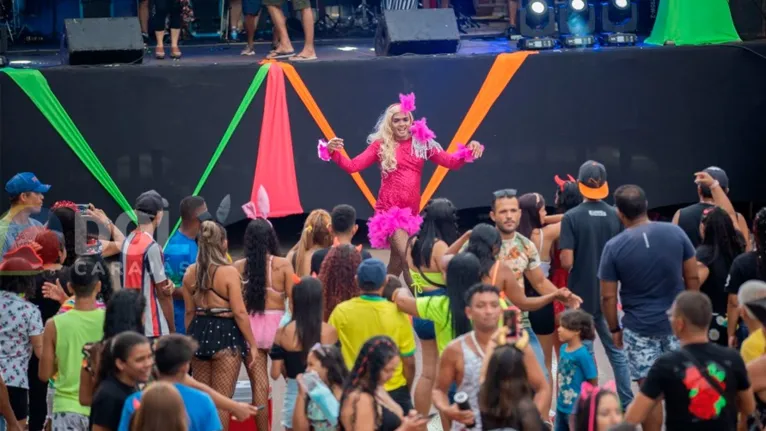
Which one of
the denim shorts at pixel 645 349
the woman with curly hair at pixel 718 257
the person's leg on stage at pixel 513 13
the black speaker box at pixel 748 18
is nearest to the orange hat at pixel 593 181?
the woman with curly hair at pixel 718 257

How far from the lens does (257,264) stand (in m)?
7.01

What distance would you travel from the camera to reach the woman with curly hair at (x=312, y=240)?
7.29m

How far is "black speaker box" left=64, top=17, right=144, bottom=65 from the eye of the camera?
11477 mm

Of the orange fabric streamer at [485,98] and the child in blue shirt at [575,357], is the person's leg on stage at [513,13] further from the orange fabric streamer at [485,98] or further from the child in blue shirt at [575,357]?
the child in blue shirt at [575,357]

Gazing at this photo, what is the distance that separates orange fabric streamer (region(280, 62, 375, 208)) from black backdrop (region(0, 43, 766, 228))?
0.06 metres

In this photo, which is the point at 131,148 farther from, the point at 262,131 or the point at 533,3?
the point at 533,3

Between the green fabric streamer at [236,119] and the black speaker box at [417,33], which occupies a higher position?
the black speaker box at [417,33]

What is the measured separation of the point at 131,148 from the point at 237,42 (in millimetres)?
2915

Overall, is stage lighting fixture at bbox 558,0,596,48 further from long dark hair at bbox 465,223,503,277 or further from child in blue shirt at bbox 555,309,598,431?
child in blue shirt at bbox 555,309,598,431

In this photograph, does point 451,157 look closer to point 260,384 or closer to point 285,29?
point 260,384

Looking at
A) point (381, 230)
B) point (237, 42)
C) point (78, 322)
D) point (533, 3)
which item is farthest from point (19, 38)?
point (78, 322)

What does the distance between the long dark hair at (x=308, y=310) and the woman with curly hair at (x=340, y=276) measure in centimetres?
50

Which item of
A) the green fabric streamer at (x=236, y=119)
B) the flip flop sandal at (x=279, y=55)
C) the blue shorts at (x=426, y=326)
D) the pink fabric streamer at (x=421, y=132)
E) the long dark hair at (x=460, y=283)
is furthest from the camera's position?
the flip flop sandal at (x=279, y=55)

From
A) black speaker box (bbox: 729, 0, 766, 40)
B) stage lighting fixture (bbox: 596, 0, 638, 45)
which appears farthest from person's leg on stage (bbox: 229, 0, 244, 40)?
black speaker box (bbox: 729, 0, 766, 40)
